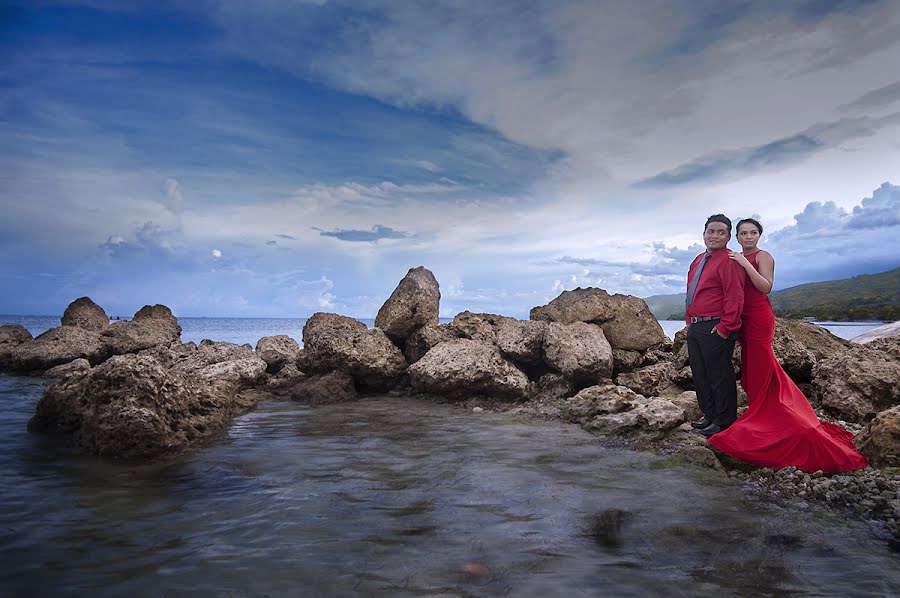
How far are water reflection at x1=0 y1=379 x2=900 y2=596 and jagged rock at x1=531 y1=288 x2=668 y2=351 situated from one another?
7.37 m

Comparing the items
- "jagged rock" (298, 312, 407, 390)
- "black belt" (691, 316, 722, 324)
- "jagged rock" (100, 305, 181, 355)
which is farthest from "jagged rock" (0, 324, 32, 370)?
"black belt" (691, 316, 722, 324)

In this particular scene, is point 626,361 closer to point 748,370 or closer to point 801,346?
point 801,346

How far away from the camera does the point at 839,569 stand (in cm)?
454

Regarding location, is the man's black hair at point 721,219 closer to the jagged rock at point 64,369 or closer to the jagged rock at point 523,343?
the jagged rock at point 523,343

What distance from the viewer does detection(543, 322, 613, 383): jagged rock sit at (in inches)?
524

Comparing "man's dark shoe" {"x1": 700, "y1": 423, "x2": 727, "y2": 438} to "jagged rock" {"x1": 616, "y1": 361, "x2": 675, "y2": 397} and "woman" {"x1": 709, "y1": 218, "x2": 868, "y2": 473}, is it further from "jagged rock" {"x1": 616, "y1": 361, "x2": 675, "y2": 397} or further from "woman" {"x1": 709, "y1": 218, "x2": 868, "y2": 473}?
"jagged rock" {"x1": 616, "y1": 361, "x2": 675, "y2": 397}

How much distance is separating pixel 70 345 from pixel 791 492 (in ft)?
76.7

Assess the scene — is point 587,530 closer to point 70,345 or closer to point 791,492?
point 791,492

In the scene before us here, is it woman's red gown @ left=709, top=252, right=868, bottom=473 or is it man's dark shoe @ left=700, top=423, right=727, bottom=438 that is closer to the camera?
woman's red gown @ left=709, top=252, right=868, bottom=473

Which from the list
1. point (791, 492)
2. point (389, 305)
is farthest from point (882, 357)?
point (389, 305)

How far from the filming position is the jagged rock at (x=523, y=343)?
14.1 metres

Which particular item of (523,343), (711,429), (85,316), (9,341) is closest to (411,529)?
(711,429)

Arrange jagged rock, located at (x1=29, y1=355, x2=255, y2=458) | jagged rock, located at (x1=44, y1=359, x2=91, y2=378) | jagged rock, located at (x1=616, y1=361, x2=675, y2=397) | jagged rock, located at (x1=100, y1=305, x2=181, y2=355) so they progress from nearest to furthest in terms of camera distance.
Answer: jagged rock, located at (x1=29, y1=355, x2=255, y2=458) < jagged rock, located at (x1=616, y1=361, x2=675, y2=397) < jagged rock, located at (x1=44, y1=359, x2=91, y2=378) < jagged rock, located at (x1=100, y1=305, x2=181, y2=355)

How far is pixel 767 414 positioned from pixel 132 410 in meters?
9.74
